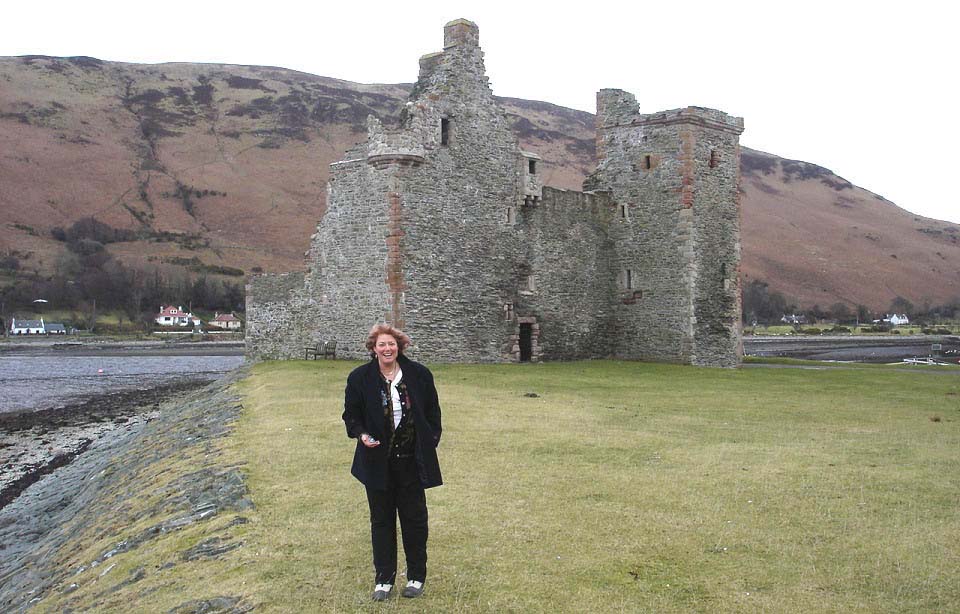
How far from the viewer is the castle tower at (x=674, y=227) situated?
32.0 meters

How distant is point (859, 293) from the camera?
156 meters

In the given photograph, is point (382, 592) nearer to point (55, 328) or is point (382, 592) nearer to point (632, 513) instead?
point (632, 513)

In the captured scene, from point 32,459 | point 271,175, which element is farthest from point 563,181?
point 32,459

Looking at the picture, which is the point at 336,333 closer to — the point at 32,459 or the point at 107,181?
the point at 32,459

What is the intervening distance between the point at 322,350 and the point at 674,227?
13.5 m

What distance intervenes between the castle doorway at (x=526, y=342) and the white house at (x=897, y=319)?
112786 mm

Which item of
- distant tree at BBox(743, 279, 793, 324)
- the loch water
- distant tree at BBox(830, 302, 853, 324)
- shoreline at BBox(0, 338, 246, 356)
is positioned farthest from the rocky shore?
distant tree at BBox(830, 302, 853, 324)

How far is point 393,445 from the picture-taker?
6.89m

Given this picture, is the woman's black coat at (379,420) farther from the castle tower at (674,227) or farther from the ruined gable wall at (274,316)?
Answer: the castle tower at (674,227)

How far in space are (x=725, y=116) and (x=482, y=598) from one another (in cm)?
2935

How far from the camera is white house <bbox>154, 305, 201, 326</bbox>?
101938 mm

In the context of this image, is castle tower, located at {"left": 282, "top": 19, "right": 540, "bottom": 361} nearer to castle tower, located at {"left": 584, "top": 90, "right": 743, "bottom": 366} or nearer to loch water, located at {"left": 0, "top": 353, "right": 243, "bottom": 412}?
castle tower, located at {"left": 584, "top": 90, "right": 743, "bottom": 366}

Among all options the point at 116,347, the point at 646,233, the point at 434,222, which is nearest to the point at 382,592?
the point at 434,222

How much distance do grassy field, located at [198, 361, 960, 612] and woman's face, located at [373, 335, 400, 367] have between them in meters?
1.86
